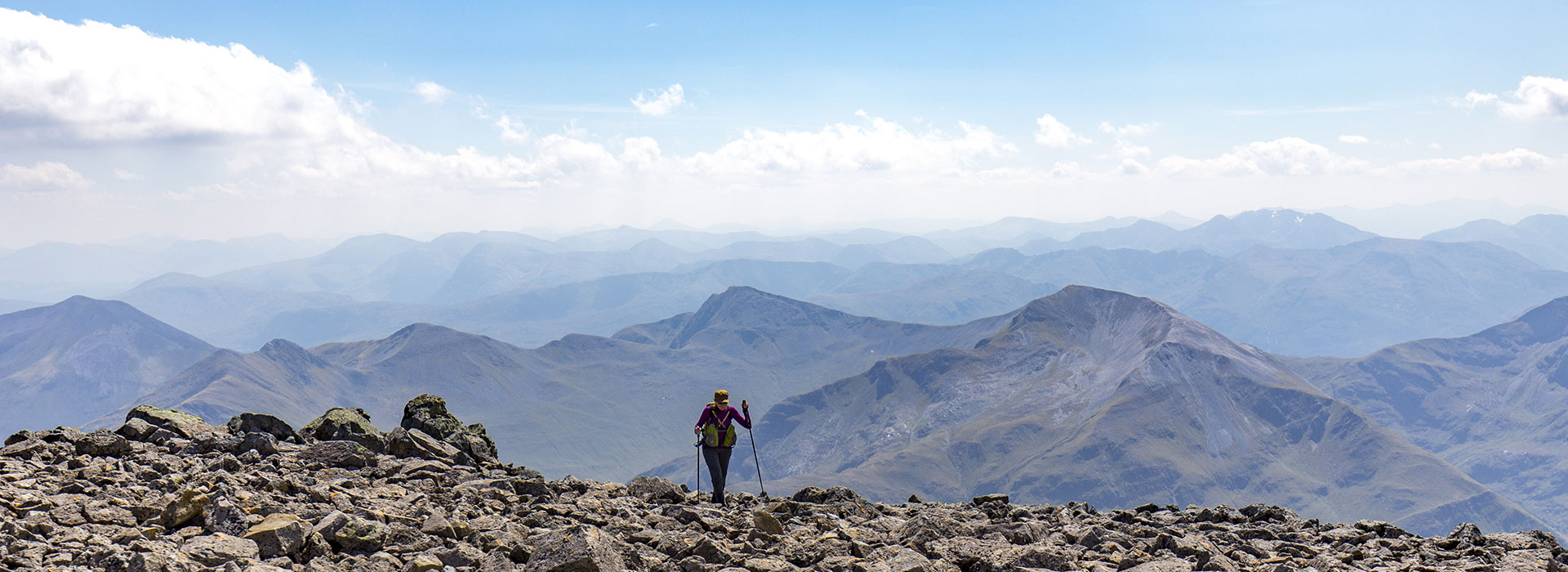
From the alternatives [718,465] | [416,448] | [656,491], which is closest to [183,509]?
[416,448]

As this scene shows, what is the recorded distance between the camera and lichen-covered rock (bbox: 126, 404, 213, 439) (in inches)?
1025

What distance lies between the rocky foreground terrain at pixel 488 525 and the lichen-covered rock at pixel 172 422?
0.28 ft

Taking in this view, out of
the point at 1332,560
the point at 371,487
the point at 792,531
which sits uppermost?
the point at 371,487

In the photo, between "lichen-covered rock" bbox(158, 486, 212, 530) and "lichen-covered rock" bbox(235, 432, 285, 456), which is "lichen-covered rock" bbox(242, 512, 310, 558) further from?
"lichen-covered rock" bbox(235, 432, 285, 456)

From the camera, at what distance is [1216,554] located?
17.6 metres

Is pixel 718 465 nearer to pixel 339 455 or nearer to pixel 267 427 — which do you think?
pixel 339 455

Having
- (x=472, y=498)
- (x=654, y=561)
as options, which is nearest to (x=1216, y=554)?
(x=654, y=561)

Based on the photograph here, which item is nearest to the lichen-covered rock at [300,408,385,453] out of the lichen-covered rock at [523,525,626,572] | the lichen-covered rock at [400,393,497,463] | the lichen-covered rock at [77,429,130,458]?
the lichen-covered rock at [400,393,497,463]

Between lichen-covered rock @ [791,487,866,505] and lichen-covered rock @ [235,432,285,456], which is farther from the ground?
lichen-covered rock @ [235,432,285,456]

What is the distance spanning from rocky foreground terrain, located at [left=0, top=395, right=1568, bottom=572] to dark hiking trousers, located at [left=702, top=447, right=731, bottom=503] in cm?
77

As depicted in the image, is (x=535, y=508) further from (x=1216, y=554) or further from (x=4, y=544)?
(x=1216, y=554)

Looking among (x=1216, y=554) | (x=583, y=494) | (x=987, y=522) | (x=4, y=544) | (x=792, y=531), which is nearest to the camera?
(x=4, y=544)

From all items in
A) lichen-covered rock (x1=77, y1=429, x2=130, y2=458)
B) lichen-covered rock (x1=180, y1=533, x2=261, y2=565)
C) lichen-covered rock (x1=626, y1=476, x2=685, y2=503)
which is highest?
lichen-covered rock (x1=77, y1=429, x2=130, y2=458)

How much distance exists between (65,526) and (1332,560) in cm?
2550
